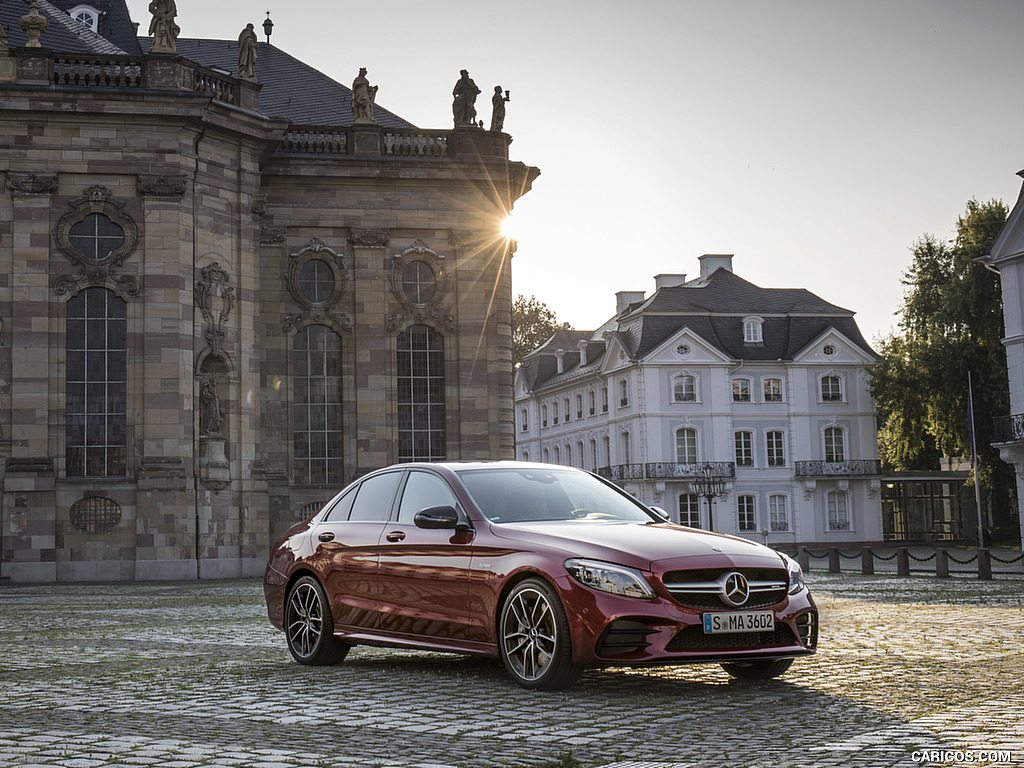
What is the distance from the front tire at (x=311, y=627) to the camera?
10.6 meters

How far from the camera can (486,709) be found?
789 cm

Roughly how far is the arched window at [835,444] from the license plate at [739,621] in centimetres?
6081

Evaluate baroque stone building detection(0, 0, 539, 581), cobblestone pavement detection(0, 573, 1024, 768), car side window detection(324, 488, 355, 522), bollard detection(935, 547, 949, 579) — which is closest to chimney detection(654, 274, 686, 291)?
baroque stone building detection(0, 0, 539, 581)

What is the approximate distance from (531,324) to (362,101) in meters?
54.0

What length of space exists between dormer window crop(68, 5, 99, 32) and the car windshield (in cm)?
3738

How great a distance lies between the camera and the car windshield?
32.0 feet

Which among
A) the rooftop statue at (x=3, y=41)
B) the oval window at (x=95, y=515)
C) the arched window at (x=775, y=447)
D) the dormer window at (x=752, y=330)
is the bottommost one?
the oval window at (x=95, y=515)

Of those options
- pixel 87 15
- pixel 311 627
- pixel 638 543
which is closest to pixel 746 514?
pixel 87 15

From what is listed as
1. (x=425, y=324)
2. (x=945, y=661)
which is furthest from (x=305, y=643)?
(x=425, y=324)

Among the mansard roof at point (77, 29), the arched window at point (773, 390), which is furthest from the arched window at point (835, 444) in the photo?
the mansard roof at point (77, 29)

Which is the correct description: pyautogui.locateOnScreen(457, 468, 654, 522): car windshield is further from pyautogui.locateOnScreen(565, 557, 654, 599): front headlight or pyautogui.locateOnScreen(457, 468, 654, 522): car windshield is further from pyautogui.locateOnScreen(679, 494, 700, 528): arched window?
pyautogui.locateOnScreen(679, 494, 700, 528): arched window

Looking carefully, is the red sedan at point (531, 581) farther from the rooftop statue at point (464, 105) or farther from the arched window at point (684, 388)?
the arched window at point (684, 388)

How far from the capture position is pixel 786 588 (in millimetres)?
8836

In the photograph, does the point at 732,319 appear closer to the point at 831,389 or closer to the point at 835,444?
the point at 831,389
